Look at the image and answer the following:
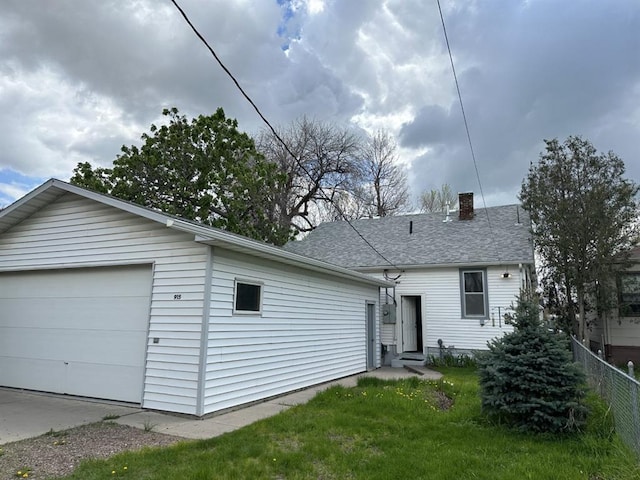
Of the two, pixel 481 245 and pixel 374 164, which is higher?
pixel 374 164

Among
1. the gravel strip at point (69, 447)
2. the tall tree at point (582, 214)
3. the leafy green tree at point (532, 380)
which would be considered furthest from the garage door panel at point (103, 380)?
the tall tree at point (582, 214)

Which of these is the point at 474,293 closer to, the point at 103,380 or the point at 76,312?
the point at 103,380

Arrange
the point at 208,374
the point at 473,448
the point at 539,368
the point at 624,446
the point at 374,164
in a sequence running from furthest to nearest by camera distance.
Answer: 1. the point at 374,164
2. the point at 208,374
3. the point at 539,368
4. the point at 473,448
5. the point at 624,446

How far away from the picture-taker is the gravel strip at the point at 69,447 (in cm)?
412

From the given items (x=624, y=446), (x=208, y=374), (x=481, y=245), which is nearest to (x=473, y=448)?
(x=624, y=446)

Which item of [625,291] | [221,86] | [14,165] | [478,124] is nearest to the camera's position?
[221,86]

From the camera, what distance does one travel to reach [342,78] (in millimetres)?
9117

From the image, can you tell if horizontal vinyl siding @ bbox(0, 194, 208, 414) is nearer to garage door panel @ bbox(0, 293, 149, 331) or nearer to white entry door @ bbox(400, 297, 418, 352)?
garage door panel @ bbox(0, 293, 149, 331)

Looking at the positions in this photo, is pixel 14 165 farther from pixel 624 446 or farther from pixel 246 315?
pixel 624 446

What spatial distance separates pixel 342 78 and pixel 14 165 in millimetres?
14617

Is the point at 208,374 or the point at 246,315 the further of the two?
the point at 246,315

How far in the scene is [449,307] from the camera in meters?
14.2

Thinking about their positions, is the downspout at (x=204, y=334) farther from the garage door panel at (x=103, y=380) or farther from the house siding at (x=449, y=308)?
the house siding at (x=449, y=308)

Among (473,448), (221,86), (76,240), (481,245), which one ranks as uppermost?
(221,86)
